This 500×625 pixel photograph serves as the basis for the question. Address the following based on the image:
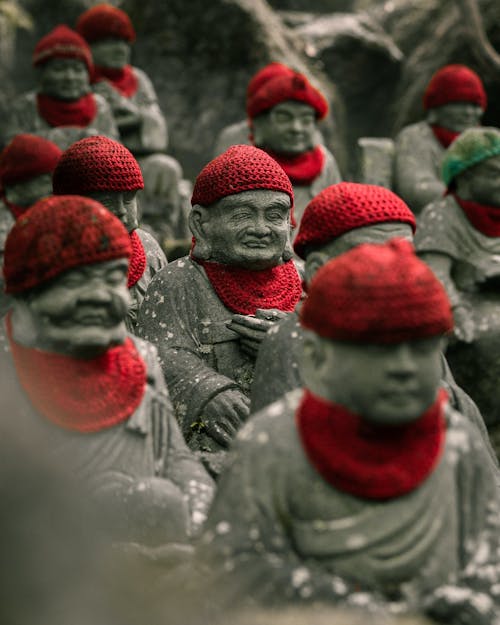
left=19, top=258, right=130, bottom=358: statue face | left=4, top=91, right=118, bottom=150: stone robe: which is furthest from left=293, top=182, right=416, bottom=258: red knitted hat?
left=4, top=91, right=118, bottom=150: stone robe

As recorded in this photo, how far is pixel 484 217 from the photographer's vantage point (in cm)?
705

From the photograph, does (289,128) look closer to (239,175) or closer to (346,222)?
(239,175)

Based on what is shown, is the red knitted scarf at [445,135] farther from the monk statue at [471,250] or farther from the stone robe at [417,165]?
the monk statue at [471,250]

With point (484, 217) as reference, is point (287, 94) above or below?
above

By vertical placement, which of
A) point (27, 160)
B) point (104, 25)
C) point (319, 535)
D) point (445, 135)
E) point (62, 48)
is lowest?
point (319, 535)

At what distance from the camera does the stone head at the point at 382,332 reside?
10.5ft

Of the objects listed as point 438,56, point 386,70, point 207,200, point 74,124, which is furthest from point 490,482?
point 386,70

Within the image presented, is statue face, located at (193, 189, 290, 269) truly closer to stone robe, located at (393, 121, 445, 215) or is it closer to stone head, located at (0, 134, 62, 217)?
stone head, located at (0, 134, 62, 217)

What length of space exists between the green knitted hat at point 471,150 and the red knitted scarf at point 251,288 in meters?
1.90

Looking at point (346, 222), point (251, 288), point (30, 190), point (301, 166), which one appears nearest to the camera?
point (346, 222)

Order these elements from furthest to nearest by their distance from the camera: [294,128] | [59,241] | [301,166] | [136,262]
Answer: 1. [301,166]
2. [294,128]
3. [136,262]
4. [59,241]

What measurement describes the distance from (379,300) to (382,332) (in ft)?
0.29

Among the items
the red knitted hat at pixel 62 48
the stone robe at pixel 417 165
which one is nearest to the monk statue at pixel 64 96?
the red knitted hat at pixel 62 48

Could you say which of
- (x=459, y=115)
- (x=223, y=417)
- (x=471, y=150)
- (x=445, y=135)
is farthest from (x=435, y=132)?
(x=223, y=417)
